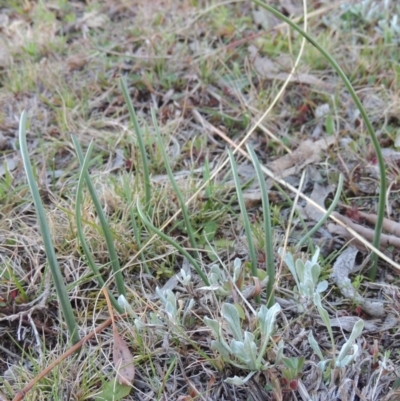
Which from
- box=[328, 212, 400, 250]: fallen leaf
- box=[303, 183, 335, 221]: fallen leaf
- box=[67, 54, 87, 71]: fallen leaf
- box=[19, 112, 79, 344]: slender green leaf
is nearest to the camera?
box=[19, 112, 79, 344]: slender green leaf

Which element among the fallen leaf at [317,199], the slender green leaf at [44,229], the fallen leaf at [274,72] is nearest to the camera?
the slender green leaf at [44,229]

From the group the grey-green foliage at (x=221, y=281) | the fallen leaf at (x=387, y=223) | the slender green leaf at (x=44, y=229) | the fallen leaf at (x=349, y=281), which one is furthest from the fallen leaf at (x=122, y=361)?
the fallen leaf at (x=387, y=223)

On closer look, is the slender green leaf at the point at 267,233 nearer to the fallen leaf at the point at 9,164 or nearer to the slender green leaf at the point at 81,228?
the slender green leaf at the point at 81,228

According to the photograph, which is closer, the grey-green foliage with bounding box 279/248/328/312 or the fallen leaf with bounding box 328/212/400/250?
the grey-green foliage with bounding box 279/248/328/312

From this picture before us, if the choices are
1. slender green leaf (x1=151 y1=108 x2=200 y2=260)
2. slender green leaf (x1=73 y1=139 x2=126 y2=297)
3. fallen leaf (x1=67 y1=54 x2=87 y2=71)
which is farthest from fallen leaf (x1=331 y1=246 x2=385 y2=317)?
fallen leaf (x1=67 y1=54 x2=87 y2=71)

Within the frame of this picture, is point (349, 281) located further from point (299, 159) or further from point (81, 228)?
point (81, 228)

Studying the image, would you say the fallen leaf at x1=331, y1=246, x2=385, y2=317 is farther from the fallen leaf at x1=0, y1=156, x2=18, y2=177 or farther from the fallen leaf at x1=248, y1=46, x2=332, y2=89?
the fallen leaf at x1=0, y1=156, x2=18, y2=177

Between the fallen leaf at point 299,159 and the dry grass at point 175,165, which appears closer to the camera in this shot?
the dry grass at point 175,165
